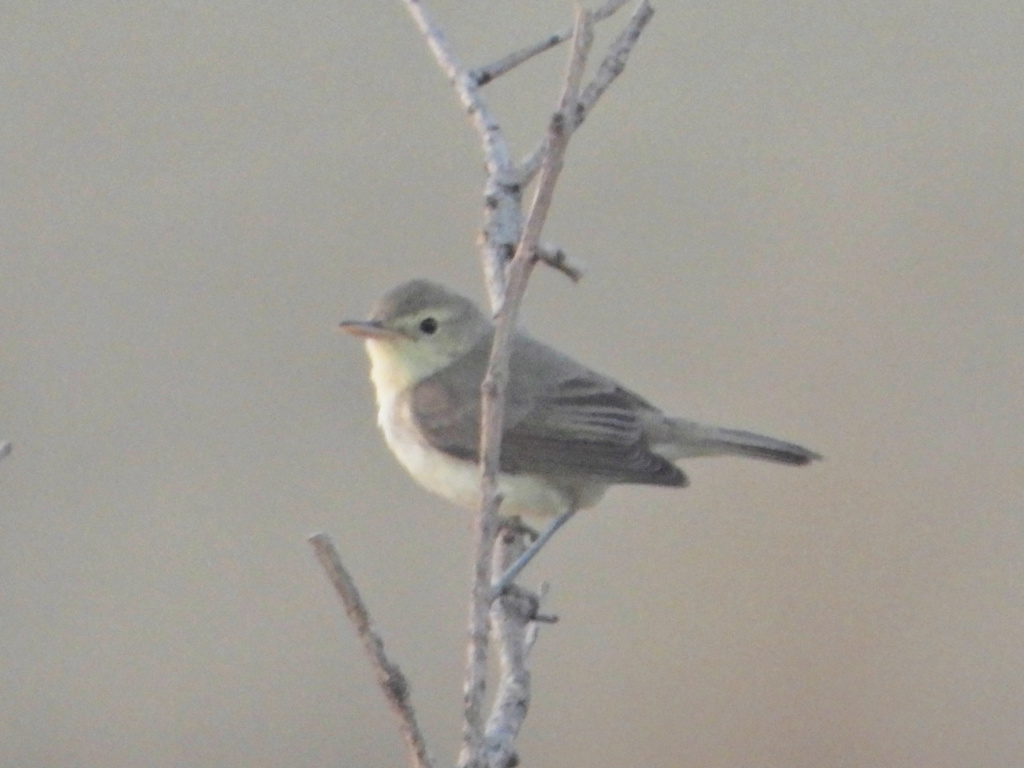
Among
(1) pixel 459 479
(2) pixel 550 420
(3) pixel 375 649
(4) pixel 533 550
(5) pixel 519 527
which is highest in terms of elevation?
(2) pixel 550 420

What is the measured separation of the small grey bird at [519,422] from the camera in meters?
4.04

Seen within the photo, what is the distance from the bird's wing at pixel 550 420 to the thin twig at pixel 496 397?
193 centimetres

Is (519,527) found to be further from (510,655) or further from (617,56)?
(617,56)

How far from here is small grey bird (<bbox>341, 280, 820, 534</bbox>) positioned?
4039mm

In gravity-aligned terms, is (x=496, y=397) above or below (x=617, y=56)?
below

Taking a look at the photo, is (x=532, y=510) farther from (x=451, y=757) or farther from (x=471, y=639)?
(x=451, y=757)

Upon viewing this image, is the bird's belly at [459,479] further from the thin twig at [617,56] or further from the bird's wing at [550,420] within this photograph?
the thin twig at [617,56]

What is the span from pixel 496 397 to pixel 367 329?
2217 millimetres

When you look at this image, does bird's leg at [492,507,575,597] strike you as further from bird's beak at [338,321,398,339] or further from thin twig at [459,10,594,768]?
thin twig at [459,10,594,768]

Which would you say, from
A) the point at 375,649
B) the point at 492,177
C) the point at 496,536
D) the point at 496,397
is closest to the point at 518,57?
the point at 492,177

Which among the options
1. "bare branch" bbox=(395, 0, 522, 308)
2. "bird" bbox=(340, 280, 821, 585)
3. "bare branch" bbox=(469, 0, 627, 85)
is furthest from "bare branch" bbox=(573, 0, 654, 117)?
"bird" bbox=(340, 280, 821, 585)

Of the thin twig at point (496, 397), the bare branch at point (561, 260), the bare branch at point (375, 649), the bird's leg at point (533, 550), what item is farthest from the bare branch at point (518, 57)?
the bare branch at point (375, 649)

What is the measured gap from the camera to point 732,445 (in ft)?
13.7

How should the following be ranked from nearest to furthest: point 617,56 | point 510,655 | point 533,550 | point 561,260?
point 617,56 < point 561,260 < point 510,655 < point 533,550
